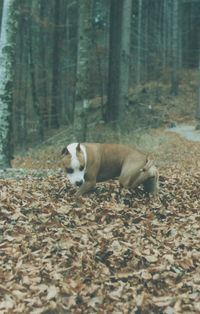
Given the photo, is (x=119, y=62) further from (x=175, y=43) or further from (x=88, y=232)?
(x=175, y=43)

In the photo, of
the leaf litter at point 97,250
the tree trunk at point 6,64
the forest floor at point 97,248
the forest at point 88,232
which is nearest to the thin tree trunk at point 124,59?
the forest at point 88,232

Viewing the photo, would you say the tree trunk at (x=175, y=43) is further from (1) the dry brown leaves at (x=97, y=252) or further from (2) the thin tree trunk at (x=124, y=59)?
(1) the dry brown leaves at (x=97, y=252)

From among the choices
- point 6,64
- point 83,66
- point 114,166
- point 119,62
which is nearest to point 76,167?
Result: point 114,166

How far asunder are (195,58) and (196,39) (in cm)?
226

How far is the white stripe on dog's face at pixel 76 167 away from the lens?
8391mm

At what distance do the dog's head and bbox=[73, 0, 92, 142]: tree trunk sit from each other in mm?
5112

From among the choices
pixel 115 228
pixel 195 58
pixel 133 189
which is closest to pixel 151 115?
pixel 195 58

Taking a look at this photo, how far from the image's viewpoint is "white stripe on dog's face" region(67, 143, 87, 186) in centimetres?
839

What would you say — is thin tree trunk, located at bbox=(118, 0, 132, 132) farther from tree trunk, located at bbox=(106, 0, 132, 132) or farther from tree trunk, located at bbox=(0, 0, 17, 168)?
tree trunk, located at bbox=(0, 0, 17, 168)

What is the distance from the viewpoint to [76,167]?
27.6ft

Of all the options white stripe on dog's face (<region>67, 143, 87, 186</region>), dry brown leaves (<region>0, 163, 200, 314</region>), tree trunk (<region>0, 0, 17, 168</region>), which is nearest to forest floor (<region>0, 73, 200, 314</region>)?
dry brown leaves (<region>0, 163, 200, 314</region>)

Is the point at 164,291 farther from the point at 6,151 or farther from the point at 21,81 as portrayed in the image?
the point at 21,81

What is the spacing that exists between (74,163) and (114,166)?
914mm

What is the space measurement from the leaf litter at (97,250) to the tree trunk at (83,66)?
385 cm
